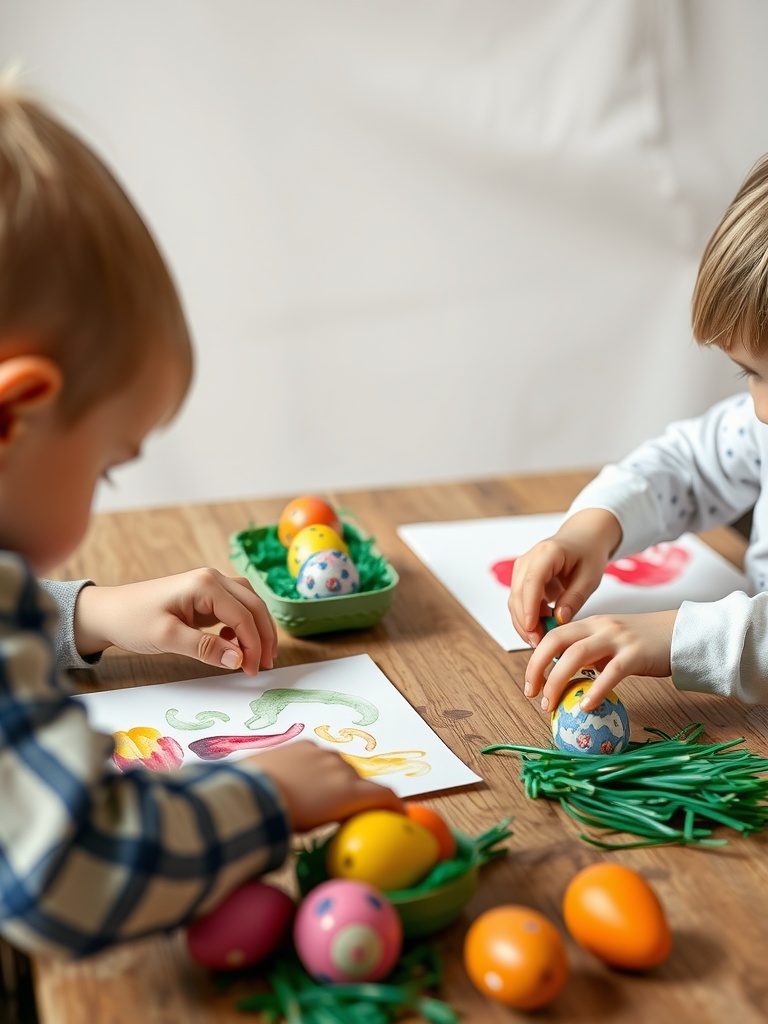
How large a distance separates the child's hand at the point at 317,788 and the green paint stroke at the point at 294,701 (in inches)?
7.4

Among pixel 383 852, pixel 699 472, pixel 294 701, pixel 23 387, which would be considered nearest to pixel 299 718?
pixel 294 701

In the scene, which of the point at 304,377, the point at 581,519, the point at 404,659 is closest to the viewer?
the point at 404,659

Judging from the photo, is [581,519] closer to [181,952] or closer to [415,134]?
[181,952]

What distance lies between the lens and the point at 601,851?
699 mm

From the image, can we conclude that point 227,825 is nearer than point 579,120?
Yes

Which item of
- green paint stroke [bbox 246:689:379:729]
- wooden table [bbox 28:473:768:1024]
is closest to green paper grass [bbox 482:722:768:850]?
wooden table [bbox 28:473:768:1024]

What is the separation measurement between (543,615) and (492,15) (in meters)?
1.64

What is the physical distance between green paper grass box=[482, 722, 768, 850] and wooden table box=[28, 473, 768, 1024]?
0.01 meters

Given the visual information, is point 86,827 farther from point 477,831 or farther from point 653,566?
point 653,566

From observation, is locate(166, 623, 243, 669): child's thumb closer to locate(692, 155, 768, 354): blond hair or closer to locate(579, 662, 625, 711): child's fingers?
locate(579, 662, 625, 711): child's fingers

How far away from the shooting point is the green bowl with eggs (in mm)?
598

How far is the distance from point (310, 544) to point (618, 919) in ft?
1.71

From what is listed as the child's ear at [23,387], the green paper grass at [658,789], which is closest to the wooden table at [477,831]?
the green paper grass at [658,789]

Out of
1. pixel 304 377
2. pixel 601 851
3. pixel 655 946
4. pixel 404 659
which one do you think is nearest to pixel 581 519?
pixel 404 659
